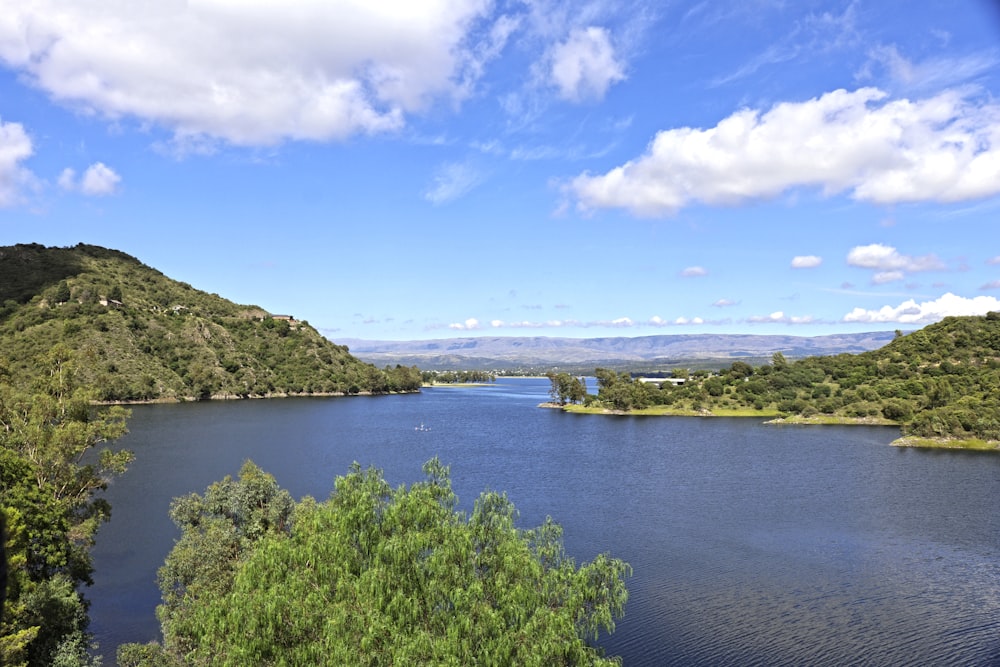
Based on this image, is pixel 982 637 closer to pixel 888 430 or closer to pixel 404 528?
pixel 404 528

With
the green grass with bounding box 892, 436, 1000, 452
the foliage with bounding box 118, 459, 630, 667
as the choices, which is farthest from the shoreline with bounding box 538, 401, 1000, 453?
the foliage with bounding box 118, 459, 630, 667

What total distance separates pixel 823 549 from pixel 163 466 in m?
75.9

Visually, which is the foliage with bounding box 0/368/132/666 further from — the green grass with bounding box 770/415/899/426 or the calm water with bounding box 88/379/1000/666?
the green grass with bounding box 770/415/899/426

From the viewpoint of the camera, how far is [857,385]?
162750 millimetres

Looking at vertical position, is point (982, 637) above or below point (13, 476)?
below

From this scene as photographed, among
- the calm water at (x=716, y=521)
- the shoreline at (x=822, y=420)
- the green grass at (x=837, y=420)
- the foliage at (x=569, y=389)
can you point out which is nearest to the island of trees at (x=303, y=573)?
the calm water at (x=716, y=521)

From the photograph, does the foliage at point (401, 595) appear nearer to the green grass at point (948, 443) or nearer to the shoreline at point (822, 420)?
the green grass at point (948, 443)

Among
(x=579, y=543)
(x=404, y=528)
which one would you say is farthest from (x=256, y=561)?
(x=579, y=543)

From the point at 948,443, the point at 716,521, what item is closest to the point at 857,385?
the point at 948,443

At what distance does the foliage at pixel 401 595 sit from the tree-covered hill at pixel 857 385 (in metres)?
120

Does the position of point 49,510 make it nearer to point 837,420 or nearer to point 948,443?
point 948,443

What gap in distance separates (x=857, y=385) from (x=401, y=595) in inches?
6704

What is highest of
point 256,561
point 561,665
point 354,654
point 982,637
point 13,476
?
point 13,476

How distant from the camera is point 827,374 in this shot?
179250 millimetres
